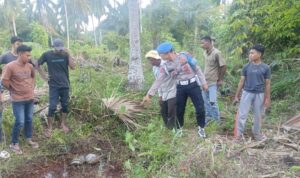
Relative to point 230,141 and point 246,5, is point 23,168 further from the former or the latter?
point 246,5

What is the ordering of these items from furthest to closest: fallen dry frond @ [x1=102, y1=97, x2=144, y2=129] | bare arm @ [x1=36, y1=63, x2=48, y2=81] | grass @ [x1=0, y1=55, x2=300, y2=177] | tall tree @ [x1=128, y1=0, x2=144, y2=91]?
tall tree @ [x1=128, y1=0, x2=144, y2=91]
fallen dry frond @ [x1=102, y1=97, x2=144, y2=129]
bare arm @ [x1=36, y1=63, x2=48, y2=81]
grass @ [x1=0, y1=55, x2=300, y2=177]

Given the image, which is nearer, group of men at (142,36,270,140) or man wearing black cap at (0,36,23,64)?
group of men at (142,36,270,140)

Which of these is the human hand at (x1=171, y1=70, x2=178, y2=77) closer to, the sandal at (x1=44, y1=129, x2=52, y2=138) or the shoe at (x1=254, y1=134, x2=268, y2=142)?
the shoe at (x1=254, y1=134, x2=268, y2=142)

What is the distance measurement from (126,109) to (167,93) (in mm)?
1065

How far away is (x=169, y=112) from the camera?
5121mm

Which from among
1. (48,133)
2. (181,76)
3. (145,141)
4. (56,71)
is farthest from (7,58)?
(181,76)

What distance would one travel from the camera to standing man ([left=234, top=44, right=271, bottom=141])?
4746mm

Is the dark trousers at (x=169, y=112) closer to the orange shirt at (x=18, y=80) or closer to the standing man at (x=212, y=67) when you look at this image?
the standing man at (x=212, y=67)

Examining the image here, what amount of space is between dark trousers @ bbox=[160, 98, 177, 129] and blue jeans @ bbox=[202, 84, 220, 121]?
2.54 ft

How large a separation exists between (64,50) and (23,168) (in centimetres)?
197

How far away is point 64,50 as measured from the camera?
211 inches

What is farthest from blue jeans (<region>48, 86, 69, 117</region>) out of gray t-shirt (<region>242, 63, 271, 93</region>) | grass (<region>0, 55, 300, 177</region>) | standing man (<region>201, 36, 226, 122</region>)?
gray t-shirt (<region>242, 63, 271, 93</region>)

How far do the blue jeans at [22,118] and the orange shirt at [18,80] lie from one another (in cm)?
11

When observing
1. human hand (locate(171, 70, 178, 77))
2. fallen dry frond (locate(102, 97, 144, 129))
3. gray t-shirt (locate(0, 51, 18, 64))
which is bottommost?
fallen dry frond (locate(102, 97, 144, 129))
